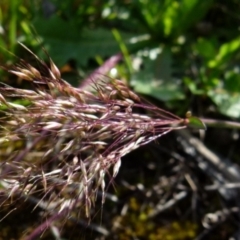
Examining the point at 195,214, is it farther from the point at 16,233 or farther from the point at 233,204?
the point at 16,233

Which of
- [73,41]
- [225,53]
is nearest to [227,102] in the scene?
[225,53]

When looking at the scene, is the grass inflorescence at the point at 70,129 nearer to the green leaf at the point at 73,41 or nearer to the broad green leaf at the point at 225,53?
the broad green leaf at the point at 225,53

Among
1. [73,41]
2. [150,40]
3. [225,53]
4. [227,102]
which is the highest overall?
[73,41]

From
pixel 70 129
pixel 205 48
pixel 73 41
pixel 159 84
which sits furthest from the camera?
pixel 73 41

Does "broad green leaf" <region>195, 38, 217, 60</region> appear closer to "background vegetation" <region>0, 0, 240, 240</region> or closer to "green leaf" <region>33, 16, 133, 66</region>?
"background vegetation" <region>0, 0, 240, 240</region>

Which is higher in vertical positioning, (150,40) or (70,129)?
(150,40)

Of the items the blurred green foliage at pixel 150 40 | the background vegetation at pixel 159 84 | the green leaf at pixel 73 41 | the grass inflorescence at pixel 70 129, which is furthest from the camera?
the green leaf at pixel 73 41

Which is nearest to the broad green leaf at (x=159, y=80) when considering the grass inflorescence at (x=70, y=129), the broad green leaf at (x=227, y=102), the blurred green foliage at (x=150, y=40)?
the blurred green foliage at (x=150, y=40)

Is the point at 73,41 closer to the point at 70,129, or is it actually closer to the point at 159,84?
the point at 159,84

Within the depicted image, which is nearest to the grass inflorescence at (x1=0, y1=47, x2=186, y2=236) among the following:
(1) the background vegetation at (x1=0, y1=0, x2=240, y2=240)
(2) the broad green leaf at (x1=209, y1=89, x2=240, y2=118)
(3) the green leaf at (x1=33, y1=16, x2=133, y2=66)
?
(1) the background vegetation at (x1=0, y1=0, x2=240, y2=240)
